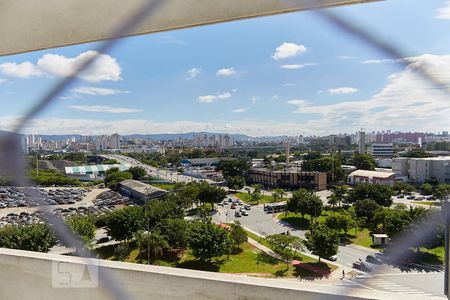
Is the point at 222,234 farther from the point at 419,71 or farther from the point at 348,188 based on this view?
the point at 419,71

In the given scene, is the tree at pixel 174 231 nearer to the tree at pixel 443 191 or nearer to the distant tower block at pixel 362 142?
the distant tower block at pixel 362 142

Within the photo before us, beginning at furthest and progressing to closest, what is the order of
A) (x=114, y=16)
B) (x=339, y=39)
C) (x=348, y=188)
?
(x=348, y=188) < (x=114, y=16) < (x=339, y=39)

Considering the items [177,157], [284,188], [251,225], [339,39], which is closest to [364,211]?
[284,188]

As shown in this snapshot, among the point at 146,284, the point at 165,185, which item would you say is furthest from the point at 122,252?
the point at 146,284

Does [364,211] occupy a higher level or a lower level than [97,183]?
lower

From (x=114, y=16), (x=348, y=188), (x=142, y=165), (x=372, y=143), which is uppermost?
(x=114, y=16)

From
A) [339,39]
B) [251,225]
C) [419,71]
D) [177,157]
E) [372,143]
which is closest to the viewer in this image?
[419,71]

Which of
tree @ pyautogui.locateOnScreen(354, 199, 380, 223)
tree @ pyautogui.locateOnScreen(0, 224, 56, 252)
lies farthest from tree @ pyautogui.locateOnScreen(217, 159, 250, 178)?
tree @ pyautogui.locateOnScreen(0, 224, 56, 252)
